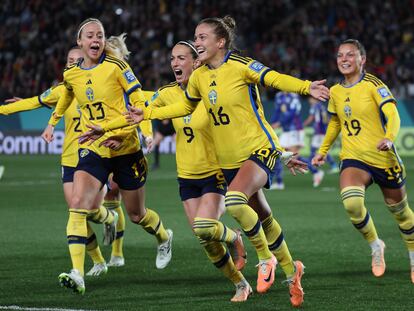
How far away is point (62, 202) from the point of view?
17984mm

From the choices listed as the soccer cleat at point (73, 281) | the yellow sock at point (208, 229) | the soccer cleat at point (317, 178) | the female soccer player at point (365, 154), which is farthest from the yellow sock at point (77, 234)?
the soccer cleat at point (317, 178)

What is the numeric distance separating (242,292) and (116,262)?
8.92 ft

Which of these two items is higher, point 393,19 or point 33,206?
point 393,19

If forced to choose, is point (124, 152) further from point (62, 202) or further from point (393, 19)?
point (393, 19)

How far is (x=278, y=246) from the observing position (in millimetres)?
8336

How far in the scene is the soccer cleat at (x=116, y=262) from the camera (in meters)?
10.7

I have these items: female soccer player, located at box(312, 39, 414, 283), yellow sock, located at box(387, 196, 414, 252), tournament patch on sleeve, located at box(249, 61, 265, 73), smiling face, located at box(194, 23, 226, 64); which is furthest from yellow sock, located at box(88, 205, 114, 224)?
yellow sock, located at box(387, 196, 414, 252)

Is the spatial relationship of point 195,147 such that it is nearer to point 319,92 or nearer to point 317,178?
point 319,92

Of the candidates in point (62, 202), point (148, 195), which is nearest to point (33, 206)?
point (62, 202)

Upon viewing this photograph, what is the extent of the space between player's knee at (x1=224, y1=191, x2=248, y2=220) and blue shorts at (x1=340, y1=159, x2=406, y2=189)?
2.24 meters

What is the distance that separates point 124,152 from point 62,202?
876 cm

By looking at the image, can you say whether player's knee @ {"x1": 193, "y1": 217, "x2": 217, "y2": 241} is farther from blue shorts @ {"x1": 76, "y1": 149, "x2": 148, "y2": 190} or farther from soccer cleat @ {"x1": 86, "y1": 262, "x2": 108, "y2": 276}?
soccer cleat @ {"x1": 86, "y1": 262, "x2": 108, "y2": 276}

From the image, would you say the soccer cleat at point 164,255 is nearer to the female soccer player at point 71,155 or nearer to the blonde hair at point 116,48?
the female soccer player at point 71,155

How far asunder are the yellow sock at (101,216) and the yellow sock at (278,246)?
219 centimetres
